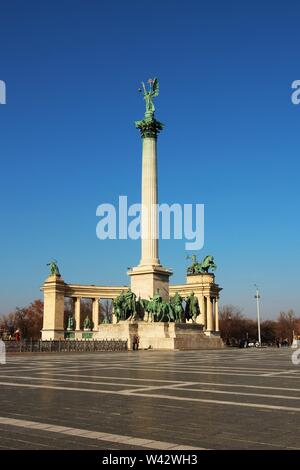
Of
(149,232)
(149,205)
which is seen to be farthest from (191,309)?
(149,205)

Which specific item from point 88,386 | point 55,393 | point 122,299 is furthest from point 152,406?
point 122,299

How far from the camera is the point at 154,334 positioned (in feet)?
168

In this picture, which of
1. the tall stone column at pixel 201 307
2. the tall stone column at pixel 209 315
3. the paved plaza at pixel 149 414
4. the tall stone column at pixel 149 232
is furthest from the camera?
the tall stone column at pixel 209 315

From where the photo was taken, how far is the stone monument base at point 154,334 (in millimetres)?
50125

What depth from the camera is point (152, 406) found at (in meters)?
11.7

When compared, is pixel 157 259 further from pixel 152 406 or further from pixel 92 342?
pixel 152 406

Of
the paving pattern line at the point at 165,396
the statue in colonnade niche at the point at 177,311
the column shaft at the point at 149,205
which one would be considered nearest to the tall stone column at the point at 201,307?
the column shaft at the point at 149,205

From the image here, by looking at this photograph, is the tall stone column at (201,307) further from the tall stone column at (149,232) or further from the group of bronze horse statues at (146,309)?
the group of bronze horse statues at (146,309)

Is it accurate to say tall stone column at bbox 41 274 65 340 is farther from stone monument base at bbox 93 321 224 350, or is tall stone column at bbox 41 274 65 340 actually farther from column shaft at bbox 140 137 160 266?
stone monument base at bbox 93 321 224 350

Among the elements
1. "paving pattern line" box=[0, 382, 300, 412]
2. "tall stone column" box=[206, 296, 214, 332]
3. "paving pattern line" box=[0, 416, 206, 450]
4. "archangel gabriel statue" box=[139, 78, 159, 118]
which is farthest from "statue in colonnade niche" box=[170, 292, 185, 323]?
"paving pattern line" box=[0, 416, 206, 450]

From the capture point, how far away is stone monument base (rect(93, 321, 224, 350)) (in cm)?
5012

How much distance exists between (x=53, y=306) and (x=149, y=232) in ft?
123

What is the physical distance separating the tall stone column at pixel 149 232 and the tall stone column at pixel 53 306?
3433cm
